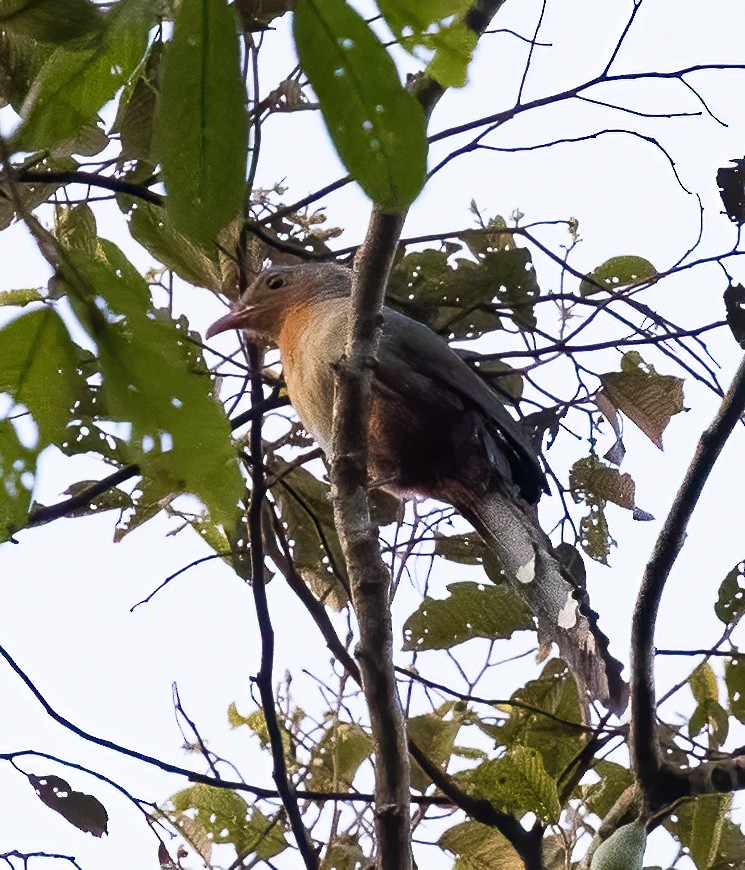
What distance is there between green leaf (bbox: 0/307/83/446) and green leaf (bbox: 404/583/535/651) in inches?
87.8

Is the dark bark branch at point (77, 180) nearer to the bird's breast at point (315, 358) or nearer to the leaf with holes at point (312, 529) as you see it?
the bird's breast at point (315, 358)

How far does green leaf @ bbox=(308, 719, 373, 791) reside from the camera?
307 cm

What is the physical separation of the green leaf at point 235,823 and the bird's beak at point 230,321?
175cm

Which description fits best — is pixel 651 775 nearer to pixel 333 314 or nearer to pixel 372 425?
pixel 372 425

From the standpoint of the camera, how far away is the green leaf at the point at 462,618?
294cm

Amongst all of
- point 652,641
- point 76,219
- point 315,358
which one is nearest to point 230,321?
point 315,358

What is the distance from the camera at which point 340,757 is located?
10.1 ft

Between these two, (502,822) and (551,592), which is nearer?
(502,822)

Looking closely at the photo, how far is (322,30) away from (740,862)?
2.47 metres

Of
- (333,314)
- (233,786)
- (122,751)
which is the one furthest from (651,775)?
(333,314)

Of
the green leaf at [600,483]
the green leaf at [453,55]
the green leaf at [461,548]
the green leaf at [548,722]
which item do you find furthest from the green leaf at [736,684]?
the green leaf at [453,55]

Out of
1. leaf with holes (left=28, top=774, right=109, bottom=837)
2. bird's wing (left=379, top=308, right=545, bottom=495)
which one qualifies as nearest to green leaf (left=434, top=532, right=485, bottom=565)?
bird's wing (left=379, top=308, right=545, bottom=495)

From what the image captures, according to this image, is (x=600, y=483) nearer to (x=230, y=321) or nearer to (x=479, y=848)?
(x=479, y=848)

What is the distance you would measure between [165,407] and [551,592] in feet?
8.29
